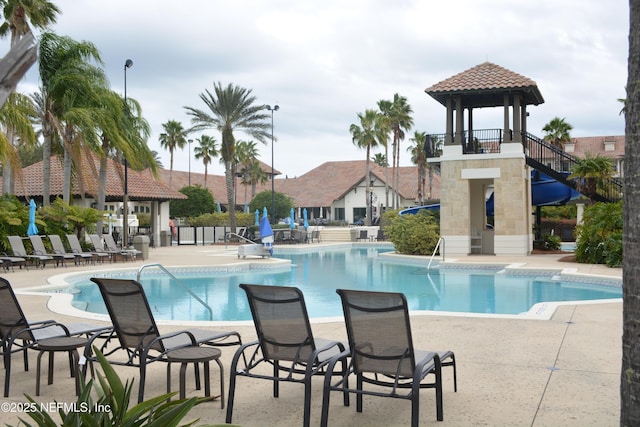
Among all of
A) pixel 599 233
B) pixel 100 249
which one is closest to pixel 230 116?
pixel 100 249

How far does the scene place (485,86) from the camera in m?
23.3

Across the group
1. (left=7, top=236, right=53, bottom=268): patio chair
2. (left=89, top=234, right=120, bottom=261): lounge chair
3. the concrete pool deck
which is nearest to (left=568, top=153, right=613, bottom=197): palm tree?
the concrete pool deck

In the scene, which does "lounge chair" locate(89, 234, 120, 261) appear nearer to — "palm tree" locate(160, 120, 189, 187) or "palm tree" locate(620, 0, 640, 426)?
"palm tree" locate(620, 0, 640, 426)

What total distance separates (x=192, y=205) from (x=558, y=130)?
971 inches

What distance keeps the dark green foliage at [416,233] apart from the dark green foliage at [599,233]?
19.2ft

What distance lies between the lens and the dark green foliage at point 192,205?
1813 inches

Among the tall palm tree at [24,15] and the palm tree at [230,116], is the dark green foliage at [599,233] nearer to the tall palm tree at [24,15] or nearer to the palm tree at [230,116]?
the tall palm tree at [24,15]

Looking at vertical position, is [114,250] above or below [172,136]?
below

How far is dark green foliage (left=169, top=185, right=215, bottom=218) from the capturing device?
46062 mm

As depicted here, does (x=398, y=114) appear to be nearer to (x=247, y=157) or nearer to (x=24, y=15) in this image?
(x=247, y=157)

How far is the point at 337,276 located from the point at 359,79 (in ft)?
23.1

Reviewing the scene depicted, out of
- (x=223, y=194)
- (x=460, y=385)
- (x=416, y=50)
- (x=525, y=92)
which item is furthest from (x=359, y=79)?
(x=223, y=194)

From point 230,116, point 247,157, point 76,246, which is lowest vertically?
point 76,246

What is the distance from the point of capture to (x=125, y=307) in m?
5.16
